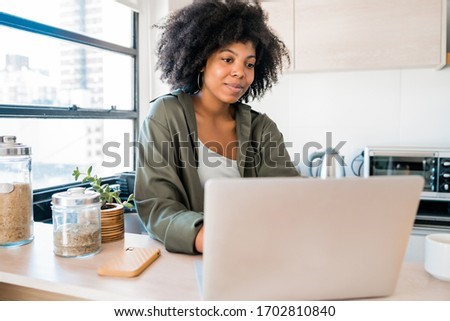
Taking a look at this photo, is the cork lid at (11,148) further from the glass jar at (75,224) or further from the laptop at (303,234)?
the laptop at (303,234)


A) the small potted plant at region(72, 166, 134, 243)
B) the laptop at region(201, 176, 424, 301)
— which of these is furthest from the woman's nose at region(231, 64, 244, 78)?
the laptop at region(201, 176, 424, 301)

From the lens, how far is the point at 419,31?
188 centimetres

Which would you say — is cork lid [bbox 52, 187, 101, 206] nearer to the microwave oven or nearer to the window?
the window

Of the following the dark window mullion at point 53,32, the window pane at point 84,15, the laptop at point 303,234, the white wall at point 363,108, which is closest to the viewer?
the laptop at point 303,234

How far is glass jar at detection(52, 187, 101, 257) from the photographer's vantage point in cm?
79

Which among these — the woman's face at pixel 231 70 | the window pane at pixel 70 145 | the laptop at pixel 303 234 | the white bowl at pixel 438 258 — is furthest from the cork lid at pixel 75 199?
the window pane at pixel 70 145

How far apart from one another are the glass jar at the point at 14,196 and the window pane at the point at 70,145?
0.65 m

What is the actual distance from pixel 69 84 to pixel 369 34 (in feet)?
5.12

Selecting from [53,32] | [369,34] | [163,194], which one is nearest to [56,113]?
[53,32]

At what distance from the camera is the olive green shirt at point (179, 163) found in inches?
33.0

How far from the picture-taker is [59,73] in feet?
6.20

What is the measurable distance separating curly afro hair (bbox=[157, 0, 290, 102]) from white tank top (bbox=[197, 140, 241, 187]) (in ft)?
1.00

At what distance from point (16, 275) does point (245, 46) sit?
34.0 inches
